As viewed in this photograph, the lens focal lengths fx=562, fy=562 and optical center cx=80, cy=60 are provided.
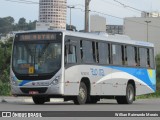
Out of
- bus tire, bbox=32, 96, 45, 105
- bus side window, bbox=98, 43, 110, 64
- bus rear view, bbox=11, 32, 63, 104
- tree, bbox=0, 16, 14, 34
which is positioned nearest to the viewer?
bus rear view, bbox=11, 32, 63, 104

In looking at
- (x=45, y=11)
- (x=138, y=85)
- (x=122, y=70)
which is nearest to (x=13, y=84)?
(x=122, y=70)

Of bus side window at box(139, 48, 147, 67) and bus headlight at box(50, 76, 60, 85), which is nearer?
bus headlight at box(50, 76, 60, 85)

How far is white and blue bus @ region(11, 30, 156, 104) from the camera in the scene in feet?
78.5

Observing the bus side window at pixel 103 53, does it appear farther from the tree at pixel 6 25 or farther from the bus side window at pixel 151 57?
the tree at pixel 6 25

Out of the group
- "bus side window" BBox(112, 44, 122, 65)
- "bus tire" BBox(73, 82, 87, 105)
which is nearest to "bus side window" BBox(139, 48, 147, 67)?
"bus side window" BBox(112, 44, 122, 65)

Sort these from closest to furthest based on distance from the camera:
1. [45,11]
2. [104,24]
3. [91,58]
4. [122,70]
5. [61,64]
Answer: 1. [61,64]
2. [91,58]
3. [122,70]
4. [45,11]
5. [104,24]

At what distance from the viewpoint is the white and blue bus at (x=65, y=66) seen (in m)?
23.9

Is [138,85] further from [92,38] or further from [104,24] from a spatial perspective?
[104,24]

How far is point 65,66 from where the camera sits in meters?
23.9

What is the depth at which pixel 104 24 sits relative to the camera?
5699 inches

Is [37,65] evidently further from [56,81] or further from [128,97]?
[128,97]

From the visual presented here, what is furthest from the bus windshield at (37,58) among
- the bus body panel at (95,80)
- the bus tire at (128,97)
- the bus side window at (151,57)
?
the bus side window at (151,57)

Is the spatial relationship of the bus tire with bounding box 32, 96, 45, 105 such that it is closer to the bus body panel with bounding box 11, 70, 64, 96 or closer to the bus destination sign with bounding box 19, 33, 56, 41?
the bus body panel with bounding box 11, 70, 64, 96

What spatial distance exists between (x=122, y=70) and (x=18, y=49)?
6221mm
